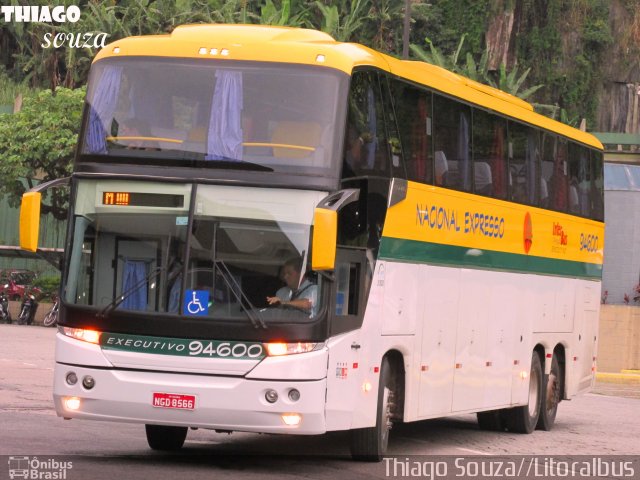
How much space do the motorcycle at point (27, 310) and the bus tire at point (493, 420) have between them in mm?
26092

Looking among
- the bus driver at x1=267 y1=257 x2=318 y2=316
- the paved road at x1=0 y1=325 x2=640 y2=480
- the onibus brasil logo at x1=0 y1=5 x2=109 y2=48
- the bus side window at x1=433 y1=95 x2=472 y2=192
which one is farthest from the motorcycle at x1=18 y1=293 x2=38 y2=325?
the bus driver at x1=267 y1=257 x2=318 y2=316

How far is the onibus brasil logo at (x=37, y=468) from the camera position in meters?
11.2

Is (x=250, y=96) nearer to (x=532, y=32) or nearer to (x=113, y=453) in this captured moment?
(x=113, y=453)

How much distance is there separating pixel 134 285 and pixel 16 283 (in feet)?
114

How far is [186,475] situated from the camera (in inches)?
469

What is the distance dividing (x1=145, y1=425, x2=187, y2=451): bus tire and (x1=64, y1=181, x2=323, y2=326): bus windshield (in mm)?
2107

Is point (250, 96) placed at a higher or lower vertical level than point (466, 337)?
higher

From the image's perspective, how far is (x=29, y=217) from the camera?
1221 cm

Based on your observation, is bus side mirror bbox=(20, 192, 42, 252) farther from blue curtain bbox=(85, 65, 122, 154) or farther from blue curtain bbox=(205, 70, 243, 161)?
blue curtain bbox=(205, 70, 243, 161)

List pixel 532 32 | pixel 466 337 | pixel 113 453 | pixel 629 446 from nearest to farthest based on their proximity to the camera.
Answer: pixel 113 453, pixel 466 337, pixel 629 446, pixel 532 32

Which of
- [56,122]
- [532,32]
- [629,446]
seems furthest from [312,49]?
[532,32]

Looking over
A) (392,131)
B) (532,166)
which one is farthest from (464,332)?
(392,131)

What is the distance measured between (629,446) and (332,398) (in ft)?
21.1

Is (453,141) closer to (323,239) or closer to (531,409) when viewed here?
(323,239)
